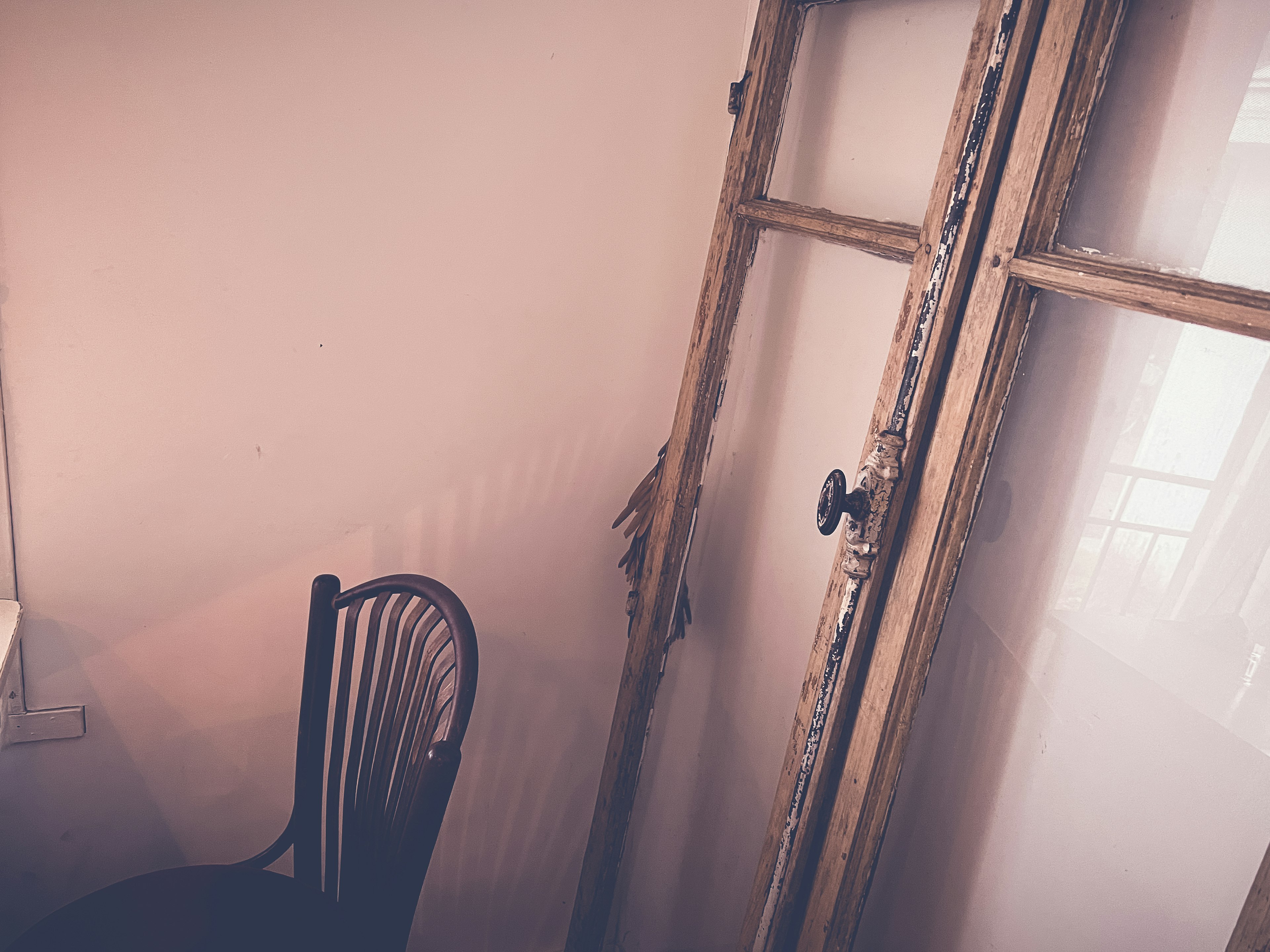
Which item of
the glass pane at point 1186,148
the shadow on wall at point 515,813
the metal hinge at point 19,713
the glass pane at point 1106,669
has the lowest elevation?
the shadow on wall at point 515,813

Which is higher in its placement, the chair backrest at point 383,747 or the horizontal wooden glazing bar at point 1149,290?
the horizontal wooden glazing bar at point 1149,290

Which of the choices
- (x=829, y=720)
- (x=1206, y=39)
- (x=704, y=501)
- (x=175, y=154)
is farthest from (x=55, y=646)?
(x=1206, y=39)

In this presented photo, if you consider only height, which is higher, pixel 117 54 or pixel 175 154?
pixel 117 54

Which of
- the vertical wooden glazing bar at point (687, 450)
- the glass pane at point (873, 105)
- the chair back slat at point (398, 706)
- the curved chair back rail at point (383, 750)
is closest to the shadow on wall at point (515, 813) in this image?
the vertical wooden glazing bar at point (687, 450)

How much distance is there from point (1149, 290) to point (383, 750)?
1200mm

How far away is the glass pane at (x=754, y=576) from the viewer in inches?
50.2

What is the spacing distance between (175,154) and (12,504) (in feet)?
2.04

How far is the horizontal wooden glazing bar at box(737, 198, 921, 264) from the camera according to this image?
1.04m

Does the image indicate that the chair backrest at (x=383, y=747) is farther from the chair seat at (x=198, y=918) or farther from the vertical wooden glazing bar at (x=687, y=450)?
the vertical wooden glazing bar at (x=687, y=450)

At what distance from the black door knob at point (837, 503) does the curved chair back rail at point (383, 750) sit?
1.82ft

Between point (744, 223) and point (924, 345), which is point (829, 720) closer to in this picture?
point (924, 345)

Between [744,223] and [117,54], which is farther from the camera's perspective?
[744,223]

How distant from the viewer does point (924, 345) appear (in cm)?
94

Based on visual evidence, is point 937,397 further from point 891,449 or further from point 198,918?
point 198,918
